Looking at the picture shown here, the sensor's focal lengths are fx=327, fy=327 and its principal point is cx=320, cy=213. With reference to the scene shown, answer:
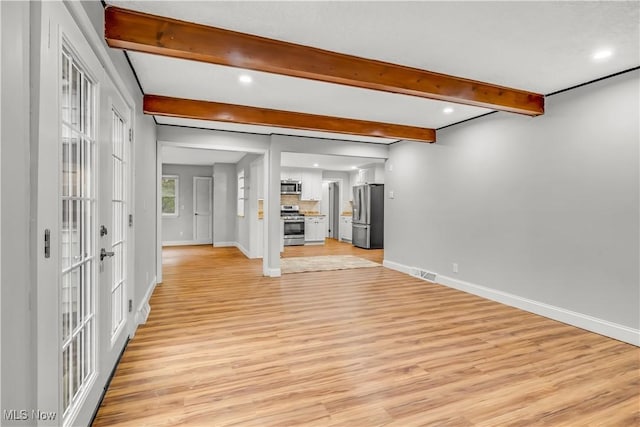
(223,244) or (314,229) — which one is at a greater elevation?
(314,229)

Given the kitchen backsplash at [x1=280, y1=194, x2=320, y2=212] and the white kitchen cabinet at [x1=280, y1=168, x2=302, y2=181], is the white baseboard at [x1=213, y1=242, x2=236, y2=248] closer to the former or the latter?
the kitchen backsplash at [x1=280, y1=194, x2=320, y2=212]

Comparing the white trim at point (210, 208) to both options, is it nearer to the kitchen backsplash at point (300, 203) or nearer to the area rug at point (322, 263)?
the kitchen backsplash at point (300, 203)

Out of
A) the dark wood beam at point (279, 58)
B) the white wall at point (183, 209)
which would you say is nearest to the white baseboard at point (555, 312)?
the dark wood beam at point (279, 58)

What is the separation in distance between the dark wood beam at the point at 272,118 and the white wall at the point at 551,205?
2.37ft

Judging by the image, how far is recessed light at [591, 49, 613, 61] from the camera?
8.78 feet

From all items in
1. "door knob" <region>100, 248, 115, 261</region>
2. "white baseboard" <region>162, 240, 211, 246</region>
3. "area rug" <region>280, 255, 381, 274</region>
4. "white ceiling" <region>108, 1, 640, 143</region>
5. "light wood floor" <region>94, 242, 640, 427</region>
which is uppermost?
"white ceiling" <region>108, 1, 640, 143</region>

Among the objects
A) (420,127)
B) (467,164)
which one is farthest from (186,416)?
(420,127)

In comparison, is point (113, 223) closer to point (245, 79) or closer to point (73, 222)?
point (73, 222)

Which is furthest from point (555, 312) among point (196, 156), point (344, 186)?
point (344, 186)

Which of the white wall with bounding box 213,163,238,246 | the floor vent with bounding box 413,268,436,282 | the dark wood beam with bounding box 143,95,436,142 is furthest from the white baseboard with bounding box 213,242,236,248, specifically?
the dark wood beam with bounding box 143,95,436,142

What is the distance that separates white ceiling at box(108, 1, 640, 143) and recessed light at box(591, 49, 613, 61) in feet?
0.10

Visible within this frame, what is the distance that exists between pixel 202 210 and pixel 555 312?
29.2 ft

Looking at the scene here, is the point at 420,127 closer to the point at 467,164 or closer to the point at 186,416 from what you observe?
the point at 467,164

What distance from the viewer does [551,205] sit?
3.70 m
